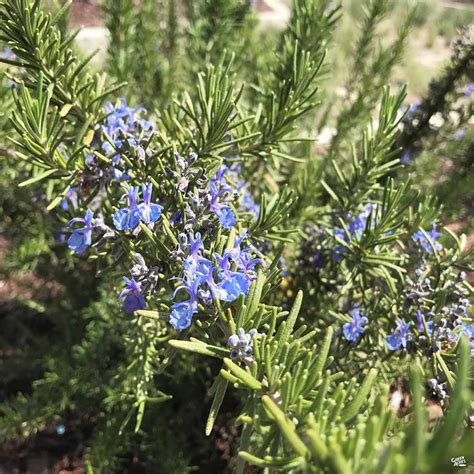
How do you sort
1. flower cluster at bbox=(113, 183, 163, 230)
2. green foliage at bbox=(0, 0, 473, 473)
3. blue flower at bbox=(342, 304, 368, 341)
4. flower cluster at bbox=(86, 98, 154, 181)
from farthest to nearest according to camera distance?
blue flower at bbox=(342, 304, 368, 341) → flower cluster at bbox=(86, 98, 154, 181) → flower cluster at bbox=(113, 183, 163, 230) → green foliage at bbox=(0, 0, 473, 473)

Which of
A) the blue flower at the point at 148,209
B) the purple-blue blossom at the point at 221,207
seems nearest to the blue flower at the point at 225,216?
the purple-blue blossom at the point at 221,207

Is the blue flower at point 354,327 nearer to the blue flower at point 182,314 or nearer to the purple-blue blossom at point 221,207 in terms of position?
the purple-blue blossom at point 221,207

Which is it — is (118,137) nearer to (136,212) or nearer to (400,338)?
(136,212)

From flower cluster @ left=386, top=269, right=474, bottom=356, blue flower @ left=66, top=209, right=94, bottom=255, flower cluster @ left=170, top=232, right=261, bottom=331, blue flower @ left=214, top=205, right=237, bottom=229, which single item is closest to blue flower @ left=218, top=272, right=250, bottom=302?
flower cluster @ left=170, top=232, right=261, bottom=331

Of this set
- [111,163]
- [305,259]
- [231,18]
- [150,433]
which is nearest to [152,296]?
[111,163]

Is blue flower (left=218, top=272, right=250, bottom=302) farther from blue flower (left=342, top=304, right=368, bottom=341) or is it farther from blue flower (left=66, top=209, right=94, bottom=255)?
blue flower (left=342, top=304, right=368, bottom=341)

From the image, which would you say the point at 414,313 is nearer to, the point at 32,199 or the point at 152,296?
the point at 152,296

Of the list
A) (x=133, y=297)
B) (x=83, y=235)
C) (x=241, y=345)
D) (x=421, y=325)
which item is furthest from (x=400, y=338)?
(x=83, y=235)
